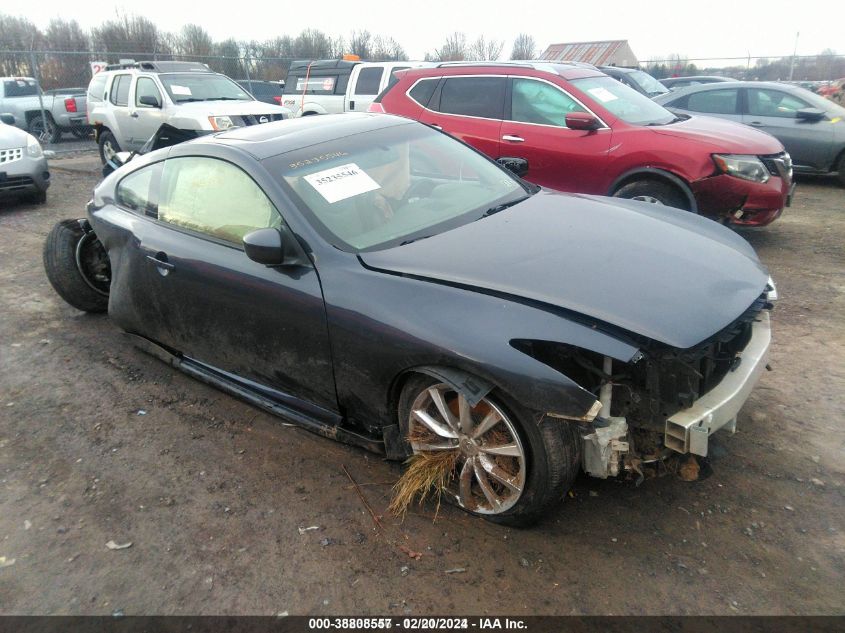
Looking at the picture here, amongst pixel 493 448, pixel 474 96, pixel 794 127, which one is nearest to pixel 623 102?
pixel 474 96

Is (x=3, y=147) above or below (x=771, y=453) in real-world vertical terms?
above

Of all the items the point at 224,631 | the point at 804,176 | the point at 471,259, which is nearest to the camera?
the point at 224,631

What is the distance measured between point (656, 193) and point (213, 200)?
435 cm

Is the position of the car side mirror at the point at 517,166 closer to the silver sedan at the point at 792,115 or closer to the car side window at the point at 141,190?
the car side window at the point at 141,190

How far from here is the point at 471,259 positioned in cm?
295

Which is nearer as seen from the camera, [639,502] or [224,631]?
[224,631]

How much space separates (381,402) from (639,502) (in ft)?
4.21

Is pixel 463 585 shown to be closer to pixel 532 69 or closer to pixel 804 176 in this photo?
pixel 532 69

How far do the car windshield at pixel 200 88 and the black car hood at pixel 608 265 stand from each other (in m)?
9.90

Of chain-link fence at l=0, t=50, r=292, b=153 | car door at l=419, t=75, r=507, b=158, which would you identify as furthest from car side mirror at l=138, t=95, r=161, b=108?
car door at l=419, t=75, r=507, b=158

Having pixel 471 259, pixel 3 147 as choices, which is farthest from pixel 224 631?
pixel 3 147

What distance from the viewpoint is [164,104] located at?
1151cm

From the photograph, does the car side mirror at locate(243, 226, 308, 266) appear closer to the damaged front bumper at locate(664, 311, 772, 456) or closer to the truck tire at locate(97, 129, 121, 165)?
the damaged front bumper at locate(664, 311, 772, 456)

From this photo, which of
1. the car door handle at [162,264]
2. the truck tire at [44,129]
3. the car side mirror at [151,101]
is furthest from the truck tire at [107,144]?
the car door handle at [162,264]
